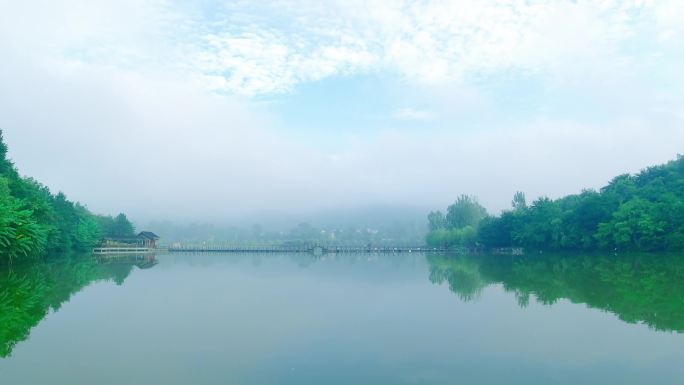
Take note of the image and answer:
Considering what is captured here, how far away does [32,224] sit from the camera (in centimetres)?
3009

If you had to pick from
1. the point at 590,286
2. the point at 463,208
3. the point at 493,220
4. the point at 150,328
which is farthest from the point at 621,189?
the point at 150,328

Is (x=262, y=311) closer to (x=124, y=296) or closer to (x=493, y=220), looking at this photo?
(x=124, y=296)

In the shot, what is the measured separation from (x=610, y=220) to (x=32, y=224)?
46227 mm

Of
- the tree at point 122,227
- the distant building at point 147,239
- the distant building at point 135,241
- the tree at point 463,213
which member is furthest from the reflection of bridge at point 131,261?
the tree at point 463,213

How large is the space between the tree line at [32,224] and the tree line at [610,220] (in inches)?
1762

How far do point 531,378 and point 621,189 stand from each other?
5168 cm

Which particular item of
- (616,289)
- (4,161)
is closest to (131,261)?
(4,161)

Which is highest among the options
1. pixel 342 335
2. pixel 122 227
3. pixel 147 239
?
pixel 122 227

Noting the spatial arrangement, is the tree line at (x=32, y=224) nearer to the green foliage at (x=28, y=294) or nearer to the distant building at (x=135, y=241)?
the green foliage at (x=28, y=294)

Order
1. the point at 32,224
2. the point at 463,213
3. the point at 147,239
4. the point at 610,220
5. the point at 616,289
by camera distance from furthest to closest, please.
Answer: the point at 463,213 < the point at 147,239 < the point at 610,220 < the point at 32,224 < the point at 616,289

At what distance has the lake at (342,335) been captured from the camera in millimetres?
8820

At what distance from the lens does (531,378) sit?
8.52 metres

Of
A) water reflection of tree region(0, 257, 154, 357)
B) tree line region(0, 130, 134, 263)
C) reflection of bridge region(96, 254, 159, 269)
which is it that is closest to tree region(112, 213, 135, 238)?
tree line region(0, 130, 134, 263)

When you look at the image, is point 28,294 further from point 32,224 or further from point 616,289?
point 616,289
